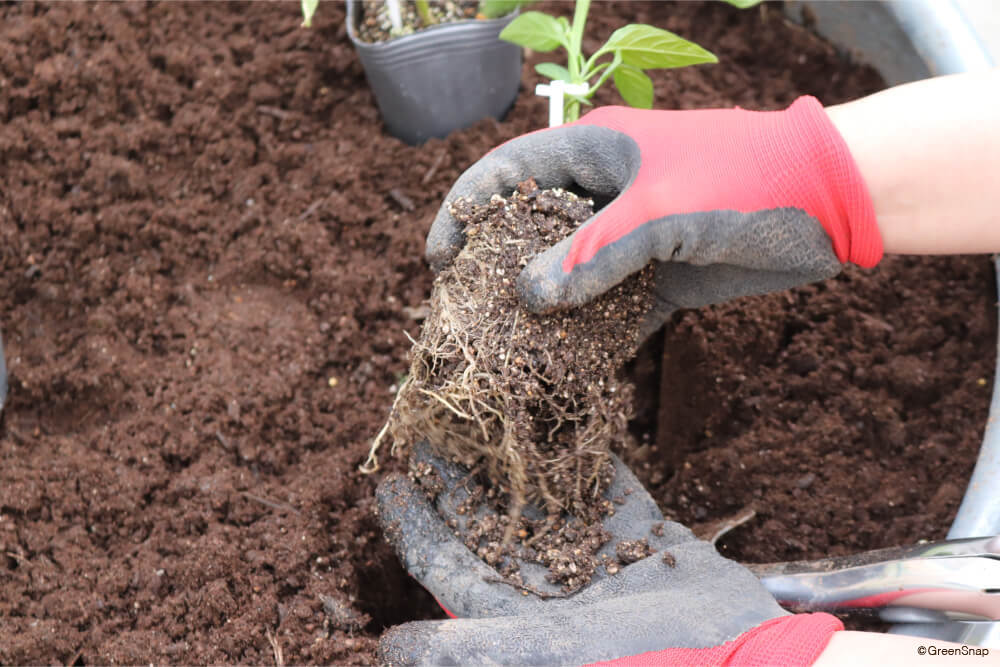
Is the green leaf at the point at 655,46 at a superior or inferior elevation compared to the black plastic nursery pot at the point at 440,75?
superior

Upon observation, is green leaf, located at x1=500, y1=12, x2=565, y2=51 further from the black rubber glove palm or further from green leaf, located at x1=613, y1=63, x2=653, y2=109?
the black rubber glove palm

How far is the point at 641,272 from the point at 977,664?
1.97ft

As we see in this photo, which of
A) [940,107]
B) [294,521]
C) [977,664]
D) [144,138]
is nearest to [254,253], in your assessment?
[144,138]

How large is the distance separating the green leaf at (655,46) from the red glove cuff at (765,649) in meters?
0.74

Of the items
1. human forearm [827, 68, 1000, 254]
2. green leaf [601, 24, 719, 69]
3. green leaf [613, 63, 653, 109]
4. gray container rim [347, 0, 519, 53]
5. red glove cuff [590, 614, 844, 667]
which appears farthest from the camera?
gray container rim [347, 0, 519, 53]

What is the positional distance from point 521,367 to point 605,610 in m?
0.33

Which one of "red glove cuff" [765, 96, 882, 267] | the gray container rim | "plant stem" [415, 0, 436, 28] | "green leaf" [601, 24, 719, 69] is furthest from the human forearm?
"plant stem" [415, 0, 436, 28]

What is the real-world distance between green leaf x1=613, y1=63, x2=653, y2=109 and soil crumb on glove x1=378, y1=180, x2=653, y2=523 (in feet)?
0.87

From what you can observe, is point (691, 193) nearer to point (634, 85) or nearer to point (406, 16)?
point (634, 85)

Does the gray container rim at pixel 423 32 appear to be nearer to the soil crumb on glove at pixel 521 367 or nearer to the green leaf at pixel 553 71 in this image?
the green leaf at pixel 553 71

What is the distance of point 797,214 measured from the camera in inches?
40.0

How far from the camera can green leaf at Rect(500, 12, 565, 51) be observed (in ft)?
3.86

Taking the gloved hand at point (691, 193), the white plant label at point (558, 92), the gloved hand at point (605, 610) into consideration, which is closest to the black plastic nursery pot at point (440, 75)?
the white plant label at point (558, 92)

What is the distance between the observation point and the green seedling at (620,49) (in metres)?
1.10
